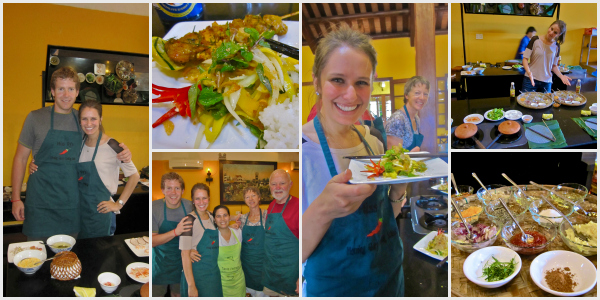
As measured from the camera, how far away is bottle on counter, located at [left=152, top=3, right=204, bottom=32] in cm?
191

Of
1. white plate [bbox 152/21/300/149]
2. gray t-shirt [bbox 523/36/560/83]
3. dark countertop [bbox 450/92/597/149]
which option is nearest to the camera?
white plate [bbox 152/21/300/149]

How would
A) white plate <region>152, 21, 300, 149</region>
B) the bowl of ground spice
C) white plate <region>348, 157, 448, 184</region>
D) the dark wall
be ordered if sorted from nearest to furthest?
the bowl of ground spice → white plate <region>348, 157, 448, 184</region> → white plate <region>152, 21, 300, 149</region> → the dark wall

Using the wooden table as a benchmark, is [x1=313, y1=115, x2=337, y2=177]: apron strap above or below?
above

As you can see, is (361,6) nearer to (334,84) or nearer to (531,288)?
(334,84)

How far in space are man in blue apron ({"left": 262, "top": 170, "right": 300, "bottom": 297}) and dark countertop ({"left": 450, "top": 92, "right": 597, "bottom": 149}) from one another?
4.39ft

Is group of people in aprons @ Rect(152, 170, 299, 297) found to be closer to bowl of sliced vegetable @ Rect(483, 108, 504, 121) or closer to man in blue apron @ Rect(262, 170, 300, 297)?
man in blue apron @ Rect(262, 170, 300, 297)

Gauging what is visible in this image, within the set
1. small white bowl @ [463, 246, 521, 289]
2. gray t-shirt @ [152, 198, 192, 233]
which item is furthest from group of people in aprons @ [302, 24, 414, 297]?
gray t-shirt @ [152, 198, 192, 233]

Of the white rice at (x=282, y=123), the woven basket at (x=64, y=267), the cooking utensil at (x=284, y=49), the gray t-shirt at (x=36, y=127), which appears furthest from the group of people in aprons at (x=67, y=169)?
the cooking utensil at (x=284, y=49)

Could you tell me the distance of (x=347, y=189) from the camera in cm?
180

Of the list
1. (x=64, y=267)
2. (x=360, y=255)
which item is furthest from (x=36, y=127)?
(x=360, y=255)

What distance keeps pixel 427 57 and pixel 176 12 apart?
4.46 feet

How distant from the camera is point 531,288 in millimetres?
1622

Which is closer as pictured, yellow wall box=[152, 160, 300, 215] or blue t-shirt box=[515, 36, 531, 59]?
yellow wall box=[152, 160, 300, 215]

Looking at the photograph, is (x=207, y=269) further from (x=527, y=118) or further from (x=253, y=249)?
(x=527, y=118)
